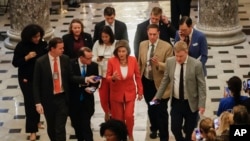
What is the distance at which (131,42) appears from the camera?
41.2 feet

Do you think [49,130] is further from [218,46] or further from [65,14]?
[65,14]

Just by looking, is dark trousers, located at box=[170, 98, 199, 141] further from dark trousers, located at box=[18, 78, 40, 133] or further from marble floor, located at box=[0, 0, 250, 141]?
dark trousers, located at box=[18, 78, 40, 133]

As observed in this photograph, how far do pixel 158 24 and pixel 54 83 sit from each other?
1.77 metres

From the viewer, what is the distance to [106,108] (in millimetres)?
8219

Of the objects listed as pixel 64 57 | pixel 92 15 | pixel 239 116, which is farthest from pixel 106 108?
pixel 92 15

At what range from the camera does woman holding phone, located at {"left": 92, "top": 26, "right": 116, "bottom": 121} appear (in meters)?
8.03

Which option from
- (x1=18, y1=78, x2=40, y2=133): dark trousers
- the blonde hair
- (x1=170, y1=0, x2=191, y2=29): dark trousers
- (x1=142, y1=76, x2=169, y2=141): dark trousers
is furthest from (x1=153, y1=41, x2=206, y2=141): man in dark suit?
(x1=170, y1=0, x2=191, y2=29): dark trousers

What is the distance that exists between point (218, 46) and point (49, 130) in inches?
215

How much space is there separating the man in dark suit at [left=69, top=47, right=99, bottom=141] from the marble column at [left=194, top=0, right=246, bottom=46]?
5.05m

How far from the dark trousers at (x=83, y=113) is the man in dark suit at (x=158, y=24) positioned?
983 mm

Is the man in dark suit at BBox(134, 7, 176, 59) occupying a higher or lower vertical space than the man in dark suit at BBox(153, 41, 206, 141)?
higher

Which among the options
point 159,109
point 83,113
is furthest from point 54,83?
point 159,109

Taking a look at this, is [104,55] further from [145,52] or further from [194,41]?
[194,41]

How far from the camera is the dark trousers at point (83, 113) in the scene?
7.73 m
